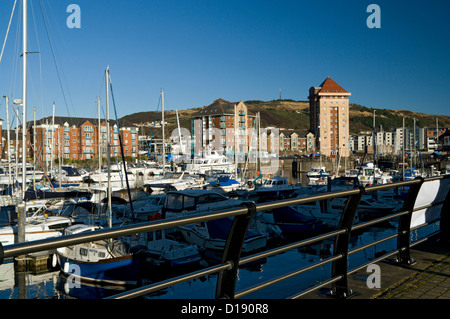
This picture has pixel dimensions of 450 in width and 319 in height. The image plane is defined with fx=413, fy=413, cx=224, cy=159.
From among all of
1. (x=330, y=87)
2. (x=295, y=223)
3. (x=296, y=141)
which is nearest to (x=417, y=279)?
(x=295, y=223)

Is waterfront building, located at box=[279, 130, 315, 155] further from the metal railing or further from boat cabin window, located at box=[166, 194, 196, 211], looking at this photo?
Answer: the metal railing

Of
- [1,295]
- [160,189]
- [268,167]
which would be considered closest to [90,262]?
[1,295]

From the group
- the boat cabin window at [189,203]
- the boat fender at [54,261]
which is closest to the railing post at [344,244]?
the boat fender at [54,261]

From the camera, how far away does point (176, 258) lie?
57.3 feet

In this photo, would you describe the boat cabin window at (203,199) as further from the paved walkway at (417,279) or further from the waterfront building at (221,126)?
the waterfront building at (221,126)

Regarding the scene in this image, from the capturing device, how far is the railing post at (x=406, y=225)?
187 inches

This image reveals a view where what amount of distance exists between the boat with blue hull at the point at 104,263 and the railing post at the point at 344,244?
11726 mm

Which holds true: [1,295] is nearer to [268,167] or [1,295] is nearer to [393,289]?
[393,289]

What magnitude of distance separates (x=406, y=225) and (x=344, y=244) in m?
1.39

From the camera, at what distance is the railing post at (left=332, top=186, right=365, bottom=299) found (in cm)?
375

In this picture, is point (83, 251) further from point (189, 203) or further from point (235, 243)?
point (235, 243)

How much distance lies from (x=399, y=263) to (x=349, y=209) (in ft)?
5.64

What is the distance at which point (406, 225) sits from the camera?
4.80 metres
